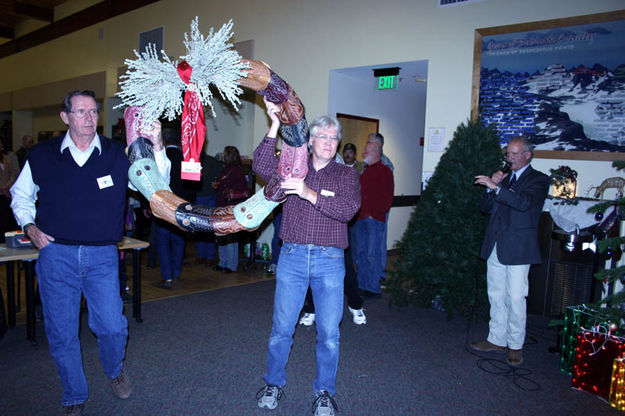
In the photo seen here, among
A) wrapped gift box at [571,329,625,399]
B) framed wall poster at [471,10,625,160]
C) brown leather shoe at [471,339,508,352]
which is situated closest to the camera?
wrapped gift box at [571,329,625,399]

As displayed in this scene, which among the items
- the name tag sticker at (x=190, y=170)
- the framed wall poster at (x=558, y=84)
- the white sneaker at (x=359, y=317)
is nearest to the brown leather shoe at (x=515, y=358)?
the white sneaker at (x=359, y=317)

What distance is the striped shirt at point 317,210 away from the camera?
7.59ft

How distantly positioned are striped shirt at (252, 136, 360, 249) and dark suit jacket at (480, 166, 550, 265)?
1442 millimetres

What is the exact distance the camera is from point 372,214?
5.07 metres

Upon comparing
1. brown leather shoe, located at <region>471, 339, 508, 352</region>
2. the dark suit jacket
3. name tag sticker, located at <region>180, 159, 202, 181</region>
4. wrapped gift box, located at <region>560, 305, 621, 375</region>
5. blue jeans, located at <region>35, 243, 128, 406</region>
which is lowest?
brown leather shoe, located at <region>471, 339, 508, 352</region>

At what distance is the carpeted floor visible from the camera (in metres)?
2.64

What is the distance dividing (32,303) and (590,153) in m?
4.96

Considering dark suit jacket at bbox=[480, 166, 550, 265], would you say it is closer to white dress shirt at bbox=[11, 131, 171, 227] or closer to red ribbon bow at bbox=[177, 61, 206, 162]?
red ribbon bow at bbox=[177, 61, 206, 162]

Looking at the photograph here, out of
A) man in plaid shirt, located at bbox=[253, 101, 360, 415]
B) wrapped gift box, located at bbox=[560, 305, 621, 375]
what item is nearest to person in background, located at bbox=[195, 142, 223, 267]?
man in plaid shirt, located at bbox=[253, 101, 360, 415]

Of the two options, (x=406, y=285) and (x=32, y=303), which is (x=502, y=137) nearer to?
(x=406, y=285)

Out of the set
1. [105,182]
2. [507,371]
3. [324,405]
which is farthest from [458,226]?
[105,182]

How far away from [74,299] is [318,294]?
4.28ft

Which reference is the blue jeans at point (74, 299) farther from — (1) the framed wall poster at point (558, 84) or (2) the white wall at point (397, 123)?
(2) the white wall at point (397, 123)

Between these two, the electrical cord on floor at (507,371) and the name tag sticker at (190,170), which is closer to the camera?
the name tag sticker at (190,170)
